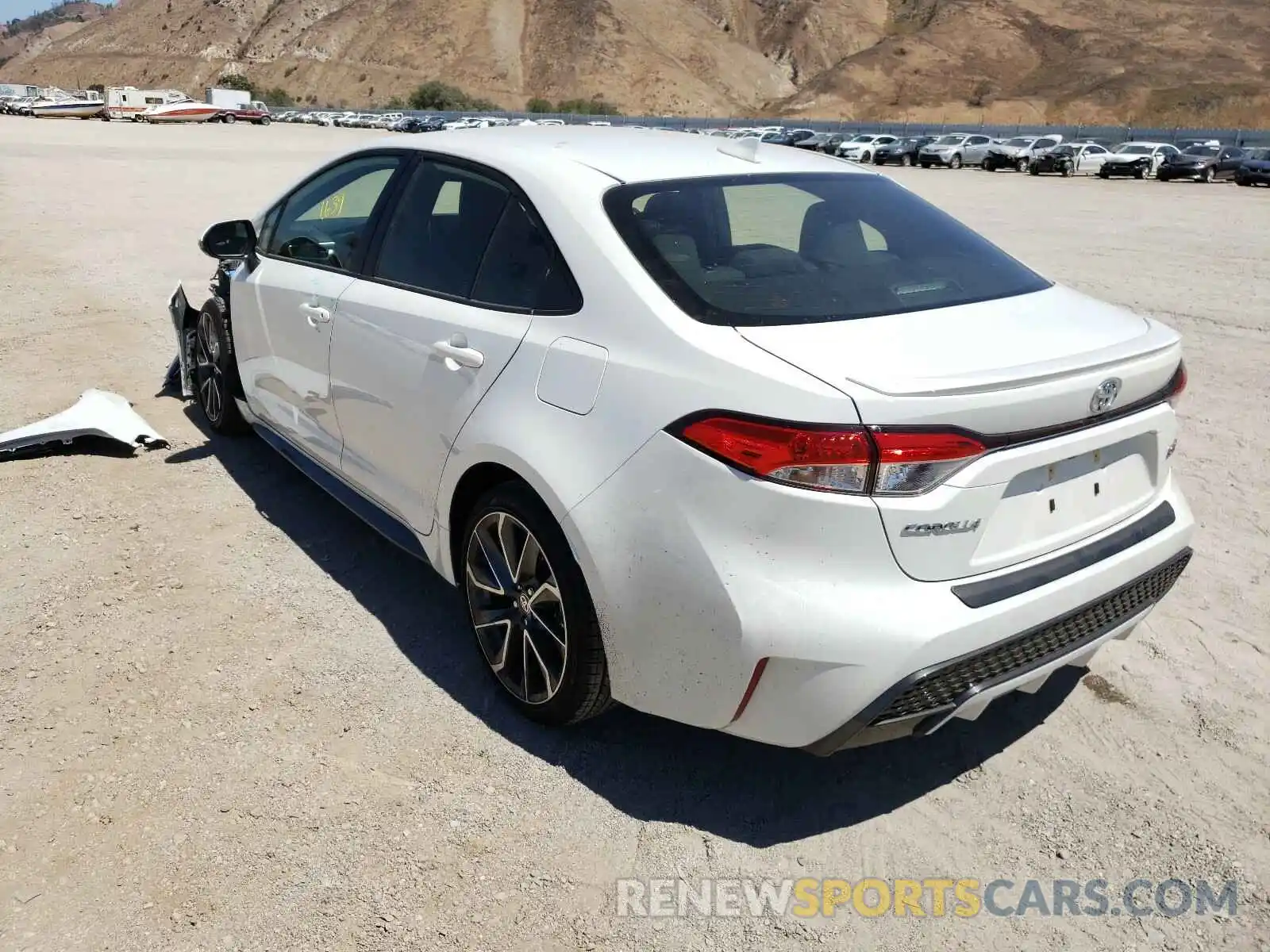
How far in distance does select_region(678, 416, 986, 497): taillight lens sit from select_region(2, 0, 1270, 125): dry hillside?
79.0m

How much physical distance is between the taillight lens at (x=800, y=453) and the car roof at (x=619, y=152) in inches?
Answer: 44.9

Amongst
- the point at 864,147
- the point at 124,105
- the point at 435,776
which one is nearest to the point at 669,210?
the point at 435,776

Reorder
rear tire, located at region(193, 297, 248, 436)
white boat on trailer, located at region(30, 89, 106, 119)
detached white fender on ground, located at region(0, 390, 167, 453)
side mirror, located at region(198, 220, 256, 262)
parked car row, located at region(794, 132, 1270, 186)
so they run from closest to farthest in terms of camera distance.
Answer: side mirror, located at region(198, 220, 256, 262), rear tire, located at region(193, 297, 248, 436), detached white fender on ground, located at region(0, 390, 167, 453), parked car row, located at region(794, 132, 1270, 186), white boat on trailer, located at region(30, 89, 106, 119)

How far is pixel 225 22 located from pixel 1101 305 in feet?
437

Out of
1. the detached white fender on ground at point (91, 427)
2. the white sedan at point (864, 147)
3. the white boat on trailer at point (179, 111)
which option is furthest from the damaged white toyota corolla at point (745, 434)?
the white boat on trailer at point (179, 111)

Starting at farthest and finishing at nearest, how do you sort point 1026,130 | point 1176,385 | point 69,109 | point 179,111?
point 69,109 < point 179,111 < point 1026,130 < point 1176,385

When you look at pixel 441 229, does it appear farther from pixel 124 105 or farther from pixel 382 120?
pixel 382 120

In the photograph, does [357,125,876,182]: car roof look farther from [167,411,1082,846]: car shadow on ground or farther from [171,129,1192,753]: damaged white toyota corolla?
[167,411,1082,846]: car shadow on ground

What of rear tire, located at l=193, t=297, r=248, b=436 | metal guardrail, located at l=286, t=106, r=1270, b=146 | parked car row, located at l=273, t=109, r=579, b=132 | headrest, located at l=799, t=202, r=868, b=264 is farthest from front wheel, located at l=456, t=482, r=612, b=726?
parked car row, located at l=273, t=109, r=579, b=132

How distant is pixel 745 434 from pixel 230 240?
333cm

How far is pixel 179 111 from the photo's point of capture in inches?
2594

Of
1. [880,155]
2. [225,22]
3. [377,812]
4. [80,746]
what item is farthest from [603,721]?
[225,22]

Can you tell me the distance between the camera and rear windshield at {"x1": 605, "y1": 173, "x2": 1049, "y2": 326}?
109 inches

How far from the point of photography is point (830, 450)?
2305 mm
